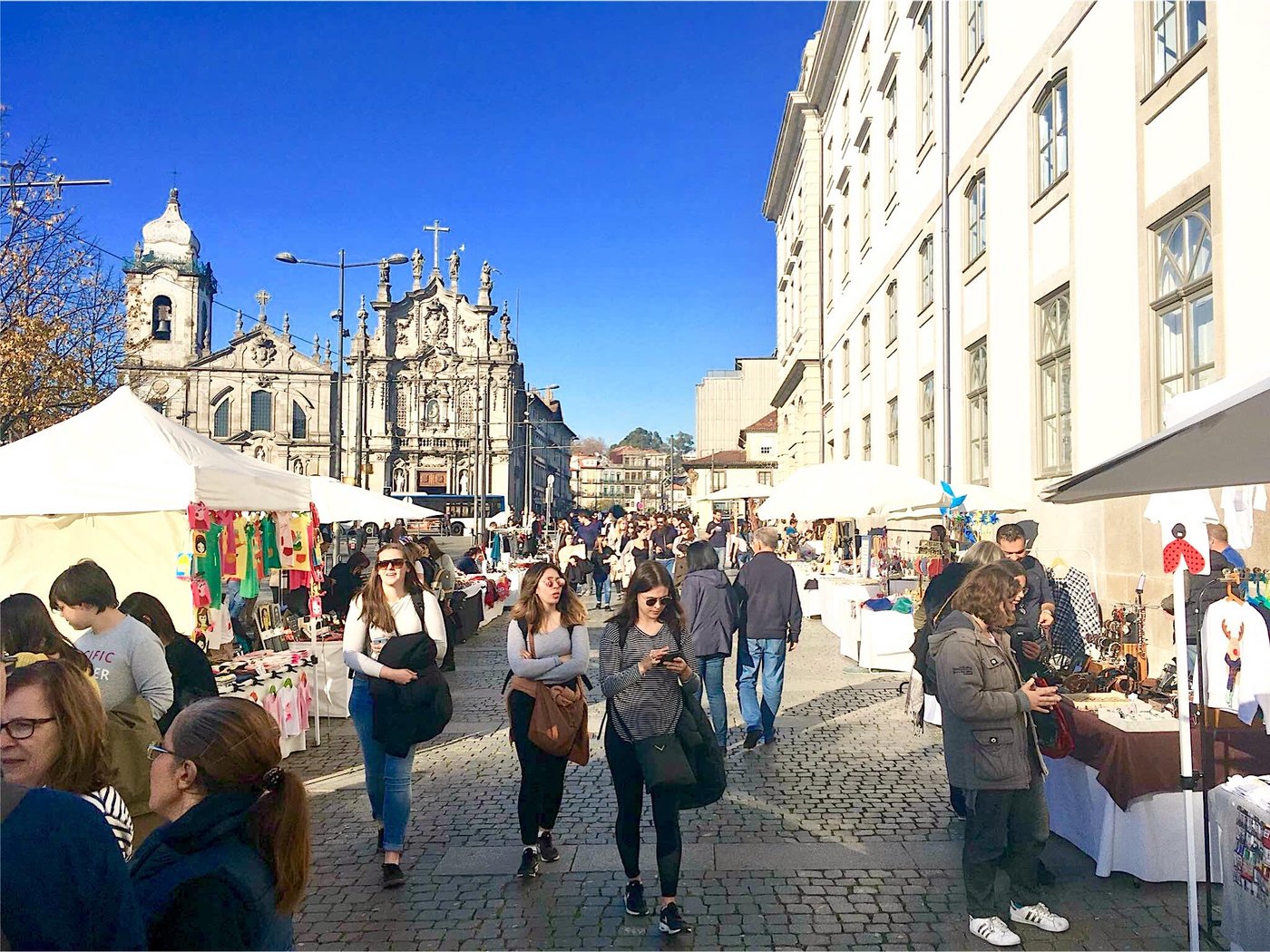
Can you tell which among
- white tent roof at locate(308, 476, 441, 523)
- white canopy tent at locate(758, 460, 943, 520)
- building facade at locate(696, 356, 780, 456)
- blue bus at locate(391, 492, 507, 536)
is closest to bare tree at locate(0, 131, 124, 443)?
white tent roof at locate(308, 476, 441, 523)

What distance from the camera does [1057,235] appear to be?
13164 mm

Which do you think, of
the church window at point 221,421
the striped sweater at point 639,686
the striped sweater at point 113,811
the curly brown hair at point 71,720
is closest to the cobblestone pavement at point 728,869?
the striped sweater at point 639,686

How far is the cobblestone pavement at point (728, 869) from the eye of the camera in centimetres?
439

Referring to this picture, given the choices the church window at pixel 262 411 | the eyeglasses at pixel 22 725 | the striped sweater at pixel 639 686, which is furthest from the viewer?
the church window at pixel 262 411

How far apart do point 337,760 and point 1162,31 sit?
1174cm

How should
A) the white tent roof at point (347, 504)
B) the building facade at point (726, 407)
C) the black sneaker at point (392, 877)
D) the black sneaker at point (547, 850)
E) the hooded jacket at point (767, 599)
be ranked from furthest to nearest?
the building facade at point (726, 407), the white tent roof at point (347, 504), the hooded jacket at point (767, 599), the black sneaker at point (547, 850), the black sneaker at point (392, 877)

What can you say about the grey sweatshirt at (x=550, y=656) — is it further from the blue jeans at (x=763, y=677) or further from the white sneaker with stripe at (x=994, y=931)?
the blue jeans at (x=763, y=677)

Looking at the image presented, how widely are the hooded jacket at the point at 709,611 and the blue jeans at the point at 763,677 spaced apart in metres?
0.62

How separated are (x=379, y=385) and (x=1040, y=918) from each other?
264ft

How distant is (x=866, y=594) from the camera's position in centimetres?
1368

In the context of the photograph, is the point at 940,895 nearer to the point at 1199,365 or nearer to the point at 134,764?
the point at 134,764

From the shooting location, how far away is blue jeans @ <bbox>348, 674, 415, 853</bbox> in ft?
16.7

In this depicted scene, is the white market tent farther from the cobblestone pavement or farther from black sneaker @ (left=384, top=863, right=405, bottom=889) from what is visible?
black sneaker @ (left=384, top=863, right=405, bottom=889)

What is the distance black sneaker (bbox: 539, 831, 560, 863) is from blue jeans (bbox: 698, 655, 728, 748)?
2431 millimetres
